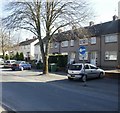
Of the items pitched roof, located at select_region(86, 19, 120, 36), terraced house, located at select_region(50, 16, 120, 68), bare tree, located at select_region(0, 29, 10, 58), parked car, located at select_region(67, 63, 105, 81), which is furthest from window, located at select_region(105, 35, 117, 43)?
bare tree, located at select_region(0, 29, 10, 58)

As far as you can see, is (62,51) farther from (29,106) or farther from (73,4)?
(29,106)

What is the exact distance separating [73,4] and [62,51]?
27.3 meters

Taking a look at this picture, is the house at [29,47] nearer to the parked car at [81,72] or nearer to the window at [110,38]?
the window at [110,38]

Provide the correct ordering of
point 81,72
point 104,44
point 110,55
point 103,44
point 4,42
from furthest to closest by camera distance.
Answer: point 4,42 < point 103,44 < point 104,44 < point 110,55 < point 81,72

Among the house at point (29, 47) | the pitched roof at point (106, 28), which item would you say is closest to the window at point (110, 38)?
the pitched roof at point (106, 28)

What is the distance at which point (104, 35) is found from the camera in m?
43.2

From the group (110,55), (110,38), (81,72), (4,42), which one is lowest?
(81,72)

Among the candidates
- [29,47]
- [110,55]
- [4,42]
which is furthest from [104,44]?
[29,47]

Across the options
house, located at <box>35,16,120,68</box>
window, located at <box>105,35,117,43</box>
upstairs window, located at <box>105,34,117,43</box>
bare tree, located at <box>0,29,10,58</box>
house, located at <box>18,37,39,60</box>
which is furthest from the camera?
house, located at <box>18,37,39,60</box>

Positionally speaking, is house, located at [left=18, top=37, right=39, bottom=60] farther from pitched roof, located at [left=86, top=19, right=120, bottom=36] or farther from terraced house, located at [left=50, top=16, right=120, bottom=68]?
pitched roof, located at [left=86, top=19, right=120, bottom=36]

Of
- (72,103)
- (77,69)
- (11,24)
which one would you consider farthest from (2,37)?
(72,103)

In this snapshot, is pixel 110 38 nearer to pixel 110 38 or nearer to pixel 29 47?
pixel 110 38

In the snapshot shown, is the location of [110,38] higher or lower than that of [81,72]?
higher

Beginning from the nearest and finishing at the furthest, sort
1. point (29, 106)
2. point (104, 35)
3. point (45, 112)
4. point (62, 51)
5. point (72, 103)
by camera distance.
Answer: point (45, 112)
point (29, 106)
point (72, 103)
point (104, 35)
point (62, 51)
